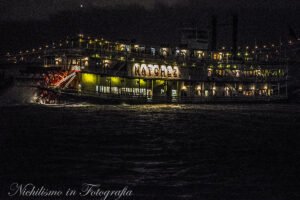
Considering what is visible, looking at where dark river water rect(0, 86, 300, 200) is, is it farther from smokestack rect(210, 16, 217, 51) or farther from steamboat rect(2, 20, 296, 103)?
smokestack rect(210, 16, 217, 51)

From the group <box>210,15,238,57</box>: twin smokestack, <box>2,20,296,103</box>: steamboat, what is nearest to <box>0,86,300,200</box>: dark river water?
<box>2,20,296,103</box>: steamboat

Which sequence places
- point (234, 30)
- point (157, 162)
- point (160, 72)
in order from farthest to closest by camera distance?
point (234, 30)
point (160, 72)
point (157, 162)

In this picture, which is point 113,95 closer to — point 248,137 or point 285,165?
point 248,137

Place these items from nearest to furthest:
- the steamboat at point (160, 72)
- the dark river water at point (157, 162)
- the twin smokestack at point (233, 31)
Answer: the dark river water at point (157, 162)
the steamboat at point (160, 72)
the twin smokestack at point (233, 31)

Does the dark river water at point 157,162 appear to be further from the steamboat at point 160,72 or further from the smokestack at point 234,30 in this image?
the smokestack at point 234,30

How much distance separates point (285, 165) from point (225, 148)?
4.40 metres

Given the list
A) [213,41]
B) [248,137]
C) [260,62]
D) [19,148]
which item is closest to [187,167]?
[19,148]

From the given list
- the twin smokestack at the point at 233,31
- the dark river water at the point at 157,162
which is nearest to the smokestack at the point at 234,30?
the twin smokestack at the point at 233,31

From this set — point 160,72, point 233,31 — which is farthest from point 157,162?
point 233,31

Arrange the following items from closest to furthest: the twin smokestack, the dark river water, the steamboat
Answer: the dark river water
the steamboat
the twin smokestack

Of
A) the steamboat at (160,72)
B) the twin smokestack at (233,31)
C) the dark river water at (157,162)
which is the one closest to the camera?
the dark river water at (157,162)

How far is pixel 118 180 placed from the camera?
1418 centimetres

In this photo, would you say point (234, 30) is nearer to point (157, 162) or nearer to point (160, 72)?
point (160, 72)

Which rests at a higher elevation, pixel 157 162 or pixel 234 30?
pixel 234 30
